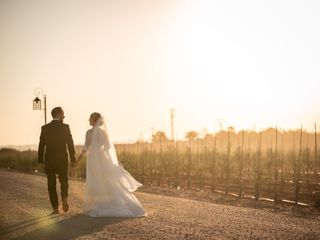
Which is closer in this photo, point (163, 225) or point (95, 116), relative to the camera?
point (163, 225)

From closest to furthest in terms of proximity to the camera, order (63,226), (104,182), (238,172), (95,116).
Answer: (63,226), (104,182), (95,116), (238,172)

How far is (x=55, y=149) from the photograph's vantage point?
35.2ft

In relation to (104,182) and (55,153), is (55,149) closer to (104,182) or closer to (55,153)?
(55,153)

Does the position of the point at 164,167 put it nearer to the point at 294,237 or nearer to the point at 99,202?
the point at 99,202

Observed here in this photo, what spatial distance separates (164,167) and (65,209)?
13.3 meters

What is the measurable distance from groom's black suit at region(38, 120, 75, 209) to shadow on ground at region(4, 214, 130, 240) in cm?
74

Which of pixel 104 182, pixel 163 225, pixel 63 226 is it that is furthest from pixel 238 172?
pixel 63 226

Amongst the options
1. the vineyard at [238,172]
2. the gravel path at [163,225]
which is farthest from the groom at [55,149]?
the vineyard at [238,172]

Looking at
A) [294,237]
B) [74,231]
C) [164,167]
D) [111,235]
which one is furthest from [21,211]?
[164,167]

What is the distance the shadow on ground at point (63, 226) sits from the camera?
8.03 m

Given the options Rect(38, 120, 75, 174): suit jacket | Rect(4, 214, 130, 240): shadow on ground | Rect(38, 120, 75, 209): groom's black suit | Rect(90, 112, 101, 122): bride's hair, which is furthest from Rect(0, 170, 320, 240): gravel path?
Rect(90, 112, 101, 122): bride's hair

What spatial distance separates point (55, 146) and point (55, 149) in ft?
0.21

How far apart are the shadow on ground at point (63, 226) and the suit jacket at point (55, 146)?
43.7 inches

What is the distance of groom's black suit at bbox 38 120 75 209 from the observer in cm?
1058
